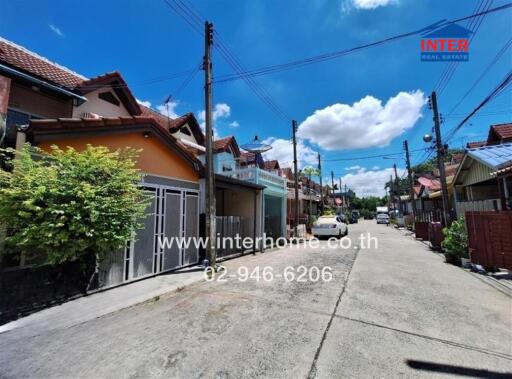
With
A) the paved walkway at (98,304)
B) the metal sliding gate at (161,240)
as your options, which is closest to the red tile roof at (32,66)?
the metal sliding gate at (161,240)

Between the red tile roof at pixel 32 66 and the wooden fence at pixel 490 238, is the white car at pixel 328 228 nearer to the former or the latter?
the wooden fence at pixel 490 238

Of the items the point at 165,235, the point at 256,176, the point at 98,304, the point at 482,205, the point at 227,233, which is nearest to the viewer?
the point at 98,304

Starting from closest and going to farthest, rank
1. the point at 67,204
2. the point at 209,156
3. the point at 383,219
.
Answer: the point at 67,204 < the point at 209,156 < the point at 383,219

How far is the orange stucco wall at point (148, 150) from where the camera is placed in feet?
21.1

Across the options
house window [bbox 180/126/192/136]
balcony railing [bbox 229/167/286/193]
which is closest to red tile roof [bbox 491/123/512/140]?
balcony railing [bbox 229/167/286/193]

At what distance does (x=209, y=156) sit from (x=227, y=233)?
12.7 feet

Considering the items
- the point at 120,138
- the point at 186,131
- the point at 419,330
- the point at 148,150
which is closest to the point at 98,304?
the point at 120,138

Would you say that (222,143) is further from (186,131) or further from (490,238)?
(490,238)

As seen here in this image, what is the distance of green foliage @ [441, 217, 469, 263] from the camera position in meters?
9.77

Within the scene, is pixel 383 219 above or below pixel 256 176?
below

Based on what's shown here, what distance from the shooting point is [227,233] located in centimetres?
1147

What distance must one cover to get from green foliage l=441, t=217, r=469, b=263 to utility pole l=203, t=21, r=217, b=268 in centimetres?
918

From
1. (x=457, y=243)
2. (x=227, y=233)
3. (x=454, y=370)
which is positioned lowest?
(x=454, y=370)

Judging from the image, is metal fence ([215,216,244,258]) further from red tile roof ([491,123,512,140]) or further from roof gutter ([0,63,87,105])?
red tile roof ([491,123,512,140])
